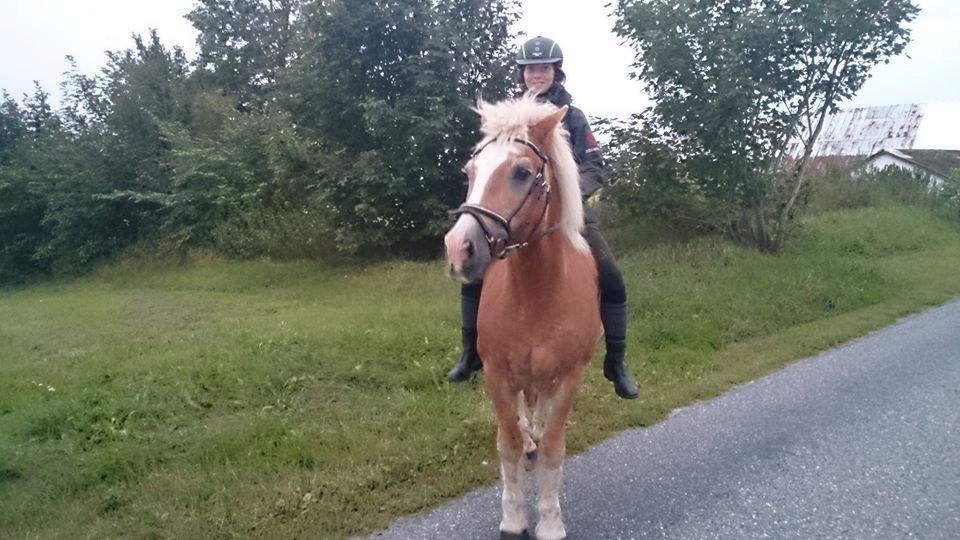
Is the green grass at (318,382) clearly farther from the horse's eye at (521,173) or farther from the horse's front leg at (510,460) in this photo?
the horse's eye at (521,173)

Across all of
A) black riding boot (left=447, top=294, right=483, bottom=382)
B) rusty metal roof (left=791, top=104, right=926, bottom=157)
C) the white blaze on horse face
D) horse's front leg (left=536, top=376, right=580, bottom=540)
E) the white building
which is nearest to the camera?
the white blaze on horse face

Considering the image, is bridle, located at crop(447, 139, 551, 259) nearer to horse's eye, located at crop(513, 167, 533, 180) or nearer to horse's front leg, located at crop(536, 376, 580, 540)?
horse's eye, located at crop(513, 167, 533, 180)

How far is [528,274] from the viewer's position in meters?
3.42

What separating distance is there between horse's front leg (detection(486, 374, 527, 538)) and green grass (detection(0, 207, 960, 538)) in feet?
2.49

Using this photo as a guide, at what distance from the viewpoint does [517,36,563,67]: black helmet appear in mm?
4113

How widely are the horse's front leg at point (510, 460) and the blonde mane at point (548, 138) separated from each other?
1023 millimetres

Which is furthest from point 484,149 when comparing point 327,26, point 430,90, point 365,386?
point 327,26

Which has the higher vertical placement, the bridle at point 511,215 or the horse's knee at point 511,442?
the bridle at point 511,215

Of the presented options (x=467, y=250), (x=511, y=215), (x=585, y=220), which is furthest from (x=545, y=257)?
(x=585, y=220)

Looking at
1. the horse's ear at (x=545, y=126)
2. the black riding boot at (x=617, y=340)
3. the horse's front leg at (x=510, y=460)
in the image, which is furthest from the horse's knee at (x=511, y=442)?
the horse's ear at (x=545, y=126)

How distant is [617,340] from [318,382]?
3.50m

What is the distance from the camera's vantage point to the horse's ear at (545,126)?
3180 mm

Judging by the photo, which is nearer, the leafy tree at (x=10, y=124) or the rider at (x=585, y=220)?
the rider at (x=585, y=220)

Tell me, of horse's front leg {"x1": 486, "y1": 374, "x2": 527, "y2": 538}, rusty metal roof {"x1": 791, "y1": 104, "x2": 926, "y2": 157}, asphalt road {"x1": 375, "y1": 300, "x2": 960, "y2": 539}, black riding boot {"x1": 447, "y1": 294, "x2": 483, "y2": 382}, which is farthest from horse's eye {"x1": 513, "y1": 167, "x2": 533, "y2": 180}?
rusty metal roof {"x1": 791, "y1": 104, "x2": 926, "y2": 157}
